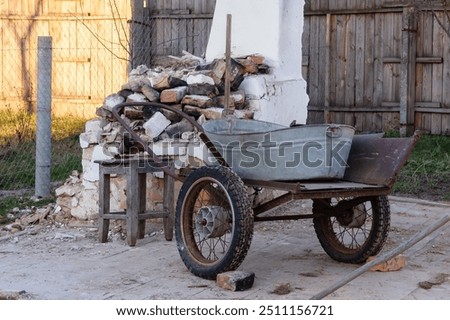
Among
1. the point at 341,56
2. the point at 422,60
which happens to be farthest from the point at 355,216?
the point at 341,56

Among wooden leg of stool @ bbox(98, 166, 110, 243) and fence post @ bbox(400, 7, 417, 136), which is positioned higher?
fence post @ bbox(400, 7, 417, 136)

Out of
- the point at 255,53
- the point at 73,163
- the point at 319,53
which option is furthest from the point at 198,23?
the point at 255,53

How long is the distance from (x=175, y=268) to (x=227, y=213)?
2.25ft

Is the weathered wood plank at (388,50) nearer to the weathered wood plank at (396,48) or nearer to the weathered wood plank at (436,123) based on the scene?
the weathered wood plank at (396,48)

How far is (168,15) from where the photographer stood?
15.0 m

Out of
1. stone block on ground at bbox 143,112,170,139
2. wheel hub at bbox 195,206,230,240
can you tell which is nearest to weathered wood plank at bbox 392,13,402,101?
stone block on ground at bbox 143,112,170,139

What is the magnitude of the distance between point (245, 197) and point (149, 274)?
1.00 metres

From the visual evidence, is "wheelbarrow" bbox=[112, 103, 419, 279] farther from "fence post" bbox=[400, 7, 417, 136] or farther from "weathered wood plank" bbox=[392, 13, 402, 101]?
"weathered wood plank" bbox=[392, 13, 402, 101]

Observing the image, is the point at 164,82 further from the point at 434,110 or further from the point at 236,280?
the point at 434,110

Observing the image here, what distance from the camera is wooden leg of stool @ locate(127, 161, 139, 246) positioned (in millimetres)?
7223

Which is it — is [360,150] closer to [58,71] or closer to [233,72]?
[233,72]

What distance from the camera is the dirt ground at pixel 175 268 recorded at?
5.78 meters

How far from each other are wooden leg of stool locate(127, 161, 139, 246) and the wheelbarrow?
0.98m

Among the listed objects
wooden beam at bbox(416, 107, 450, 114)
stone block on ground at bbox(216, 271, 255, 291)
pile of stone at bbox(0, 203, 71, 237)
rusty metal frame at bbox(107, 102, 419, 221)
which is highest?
wooden beam at bbox(416, 107, 450, 114)
